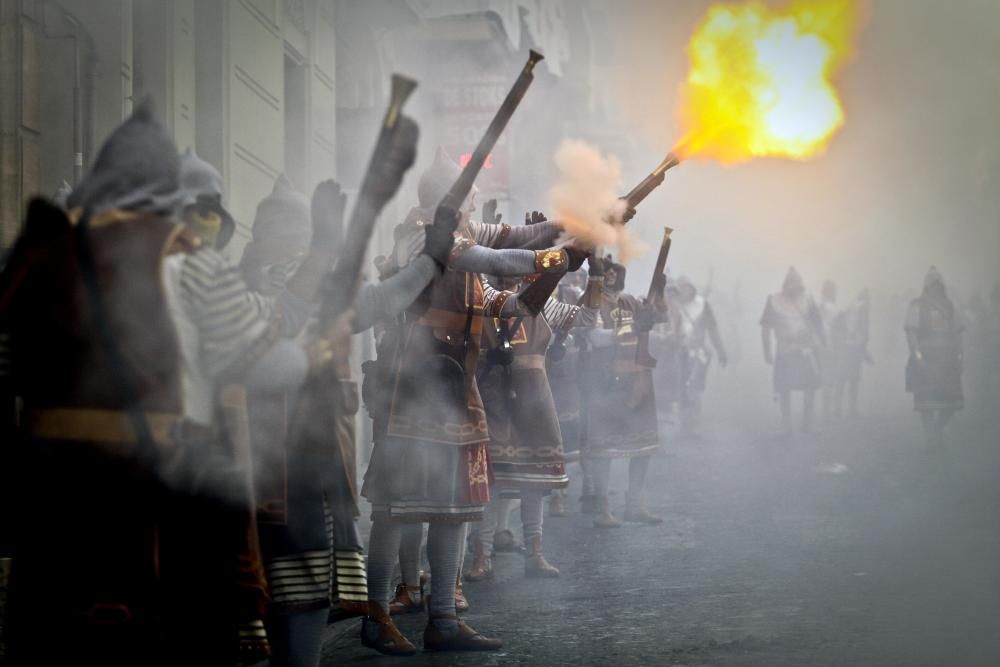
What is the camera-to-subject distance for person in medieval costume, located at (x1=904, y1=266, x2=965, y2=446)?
16391 mm

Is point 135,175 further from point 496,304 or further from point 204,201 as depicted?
point 496,304

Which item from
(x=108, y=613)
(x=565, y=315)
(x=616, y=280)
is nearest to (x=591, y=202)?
(x=565, y=315)

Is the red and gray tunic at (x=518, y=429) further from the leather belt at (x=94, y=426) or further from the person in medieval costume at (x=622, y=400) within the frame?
the leather belt at (x=94, y=426)

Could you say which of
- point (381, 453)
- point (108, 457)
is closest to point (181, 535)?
point (108, 457)

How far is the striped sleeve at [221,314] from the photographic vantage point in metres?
3.46

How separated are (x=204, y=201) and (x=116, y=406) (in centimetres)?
143

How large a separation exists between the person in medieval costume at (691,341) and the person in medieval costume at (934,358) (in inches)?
111

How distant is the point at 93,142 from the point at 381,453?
13.5ft

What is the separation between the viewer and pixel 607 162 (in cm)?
680

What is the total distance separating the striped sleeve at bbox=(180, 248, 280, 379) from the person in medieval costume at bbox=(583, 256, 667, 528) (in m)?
7.22

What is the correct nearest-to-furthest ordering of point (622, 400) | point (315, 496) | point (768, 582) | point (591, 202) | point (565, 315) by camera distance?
point (315, 496)
point (591, 202)
point (768, 582)
point (565, 315)
point (622, 400)

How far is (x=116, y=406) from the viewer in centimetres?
333

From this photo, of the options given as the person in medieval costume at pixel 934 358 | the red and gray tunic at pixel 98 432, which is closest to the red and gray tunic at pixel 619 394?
the person in medieval costume at pixel 934 358

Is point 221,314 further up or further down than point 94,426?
further up
